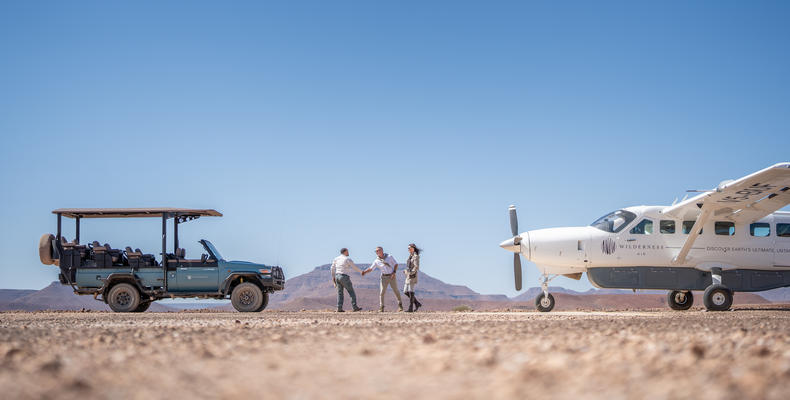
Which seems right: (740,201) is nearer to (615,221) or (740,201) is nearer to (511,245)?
(615,221)

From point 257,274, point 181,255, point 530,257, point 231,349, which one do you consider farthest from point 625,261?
point 231,349

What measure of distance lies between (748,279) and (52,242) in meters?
19.8

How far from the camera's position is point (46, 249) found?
766 inches

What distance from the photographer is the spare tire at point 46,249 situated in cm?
1942

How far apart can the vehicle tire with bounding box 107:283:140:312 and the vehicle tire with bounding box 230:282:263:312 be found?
8.86 ft

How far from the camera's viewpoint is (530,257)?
19438 millimetres

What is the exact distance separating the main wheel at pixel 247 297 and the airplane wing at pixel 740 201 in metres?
11.8

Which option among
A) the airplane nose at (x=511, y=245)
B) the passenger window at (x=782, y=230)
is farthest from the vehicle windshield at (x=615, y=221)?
the passenger window at (x=782, y=230)

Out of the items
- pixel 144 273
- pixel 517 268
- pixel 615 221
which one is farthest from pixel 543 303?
pixel 144 273

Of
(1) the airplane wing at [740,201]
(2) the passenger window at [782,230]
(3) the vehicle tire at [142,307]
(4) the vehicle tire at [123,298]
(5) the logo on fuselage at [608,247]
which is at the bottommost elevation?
(3) the vehicle tire at [142,307]

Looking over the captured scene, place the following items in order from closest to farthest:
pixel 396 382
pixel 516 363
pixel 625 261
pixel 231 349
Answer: pixel 396 382
pixel 516 363
pixel 231 349
pixel 625 261

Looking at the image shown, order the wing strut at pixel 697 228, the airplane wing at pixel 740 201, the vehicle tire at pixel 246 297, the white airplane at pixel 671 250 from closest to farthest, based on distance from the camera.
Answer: the airplane wing at pixel 740 201 → the wing strut at pixel 697 228 → the white airplane at pixel 671 250 → the vehicle tire at pixel 246 297

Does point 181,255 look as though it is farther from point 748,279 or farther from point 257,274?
point 748,279

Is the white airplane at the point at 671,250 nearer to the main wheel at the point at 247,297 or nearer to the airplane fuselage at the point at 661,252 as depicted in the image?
the airplane fuselage at the point at 661,252
